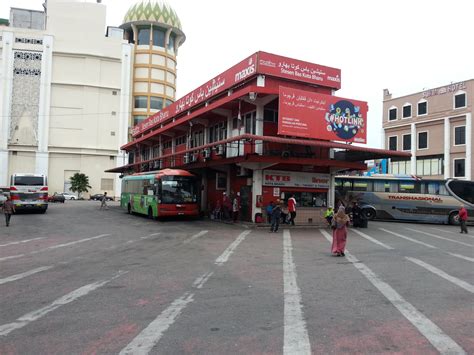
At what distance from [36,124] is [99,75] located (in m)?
13.0

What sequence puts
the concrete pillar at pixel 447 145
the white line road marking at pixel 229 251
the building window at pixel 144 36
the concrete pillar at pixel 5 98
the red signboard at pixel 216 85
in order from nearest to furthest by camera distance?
the white line road marking at pixel 229 251 → the red signboard at pixel 216 85 → the concrete pillar at pixel 447 145 → the concrete pillar at pixel 5 98 → the building window at pixel 144 36

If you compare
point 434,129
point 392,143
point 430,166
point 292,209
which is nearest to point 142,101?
point 392,143

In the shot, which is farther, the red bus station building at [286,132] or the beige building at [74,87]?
the beige building at [74,87]

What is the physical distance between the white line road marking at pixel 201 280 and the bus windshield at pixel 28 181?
24464 mm

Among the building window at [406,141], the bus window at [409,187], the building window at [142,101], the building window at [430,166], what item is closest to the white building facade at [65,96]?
the building window at [142,101]

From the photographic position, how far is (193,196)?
2523 centimetres

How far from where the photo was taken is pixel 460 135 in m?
46.4

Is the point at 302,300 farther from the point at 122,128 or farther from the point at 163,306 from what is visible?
the point at 122,128

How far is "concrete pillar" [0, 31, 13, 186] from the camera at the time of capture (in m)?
64.9

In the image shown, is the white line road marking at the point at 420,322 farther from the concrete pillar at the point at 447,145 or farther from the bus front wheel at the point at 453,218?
the concrete pillar at the point at 447,145

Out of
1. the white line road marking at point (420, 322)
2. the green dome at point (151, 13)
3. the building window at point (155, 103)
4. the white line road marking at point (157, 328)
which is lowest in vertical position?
the white line road marking at point (157, 328)

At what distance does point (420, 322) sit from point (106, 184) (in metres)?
69.8

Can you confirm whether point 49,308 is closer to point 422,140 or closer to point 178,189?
point 178,189

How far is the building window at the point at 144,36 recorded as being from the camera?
7519 cm
